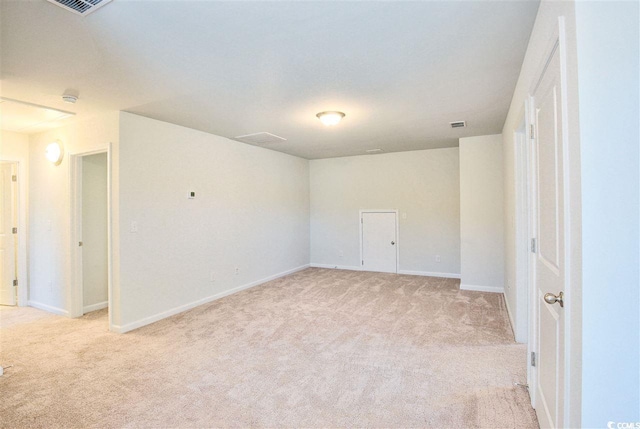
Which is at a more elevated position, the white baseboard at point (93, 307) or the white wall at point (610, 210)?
the white wall at point (610, 210)

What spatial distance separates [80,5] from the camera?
1680 millimetres

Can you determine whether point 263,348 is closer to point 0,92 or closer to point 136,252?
point 136,252

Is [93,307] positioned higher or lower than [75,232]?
lower

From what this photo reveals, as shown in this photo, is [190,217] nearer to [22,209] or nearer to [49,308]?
[49,308]

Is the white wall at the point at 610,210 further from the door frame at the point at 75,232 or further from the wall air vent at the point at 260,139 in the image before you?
the door frame at the point at 75,232

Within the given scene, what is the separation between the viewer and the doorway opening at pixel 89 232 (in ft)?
13.1

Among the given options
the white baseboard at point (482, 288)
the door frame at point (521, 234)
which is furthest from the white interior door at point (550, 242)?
the white baseboard at point (482, 288)

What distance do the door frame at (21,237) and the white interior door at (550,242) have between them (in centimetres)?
589

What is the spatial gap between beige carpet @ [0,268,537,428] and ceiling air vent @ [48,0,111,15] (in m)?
2.37

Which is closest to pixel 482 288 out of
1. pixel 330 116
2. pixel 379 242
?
pixel 379 242

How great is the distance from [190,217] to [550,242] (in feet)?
12.9

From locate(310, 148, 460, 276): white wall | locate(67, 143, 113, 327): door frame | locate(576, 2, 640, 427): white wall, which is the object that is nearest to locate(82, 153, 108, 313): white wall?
locate(67, 143, 113, 327): door frame

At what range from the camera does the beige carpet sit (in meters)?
2.04

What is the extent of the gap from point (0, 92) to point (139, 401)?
9.58 ft
